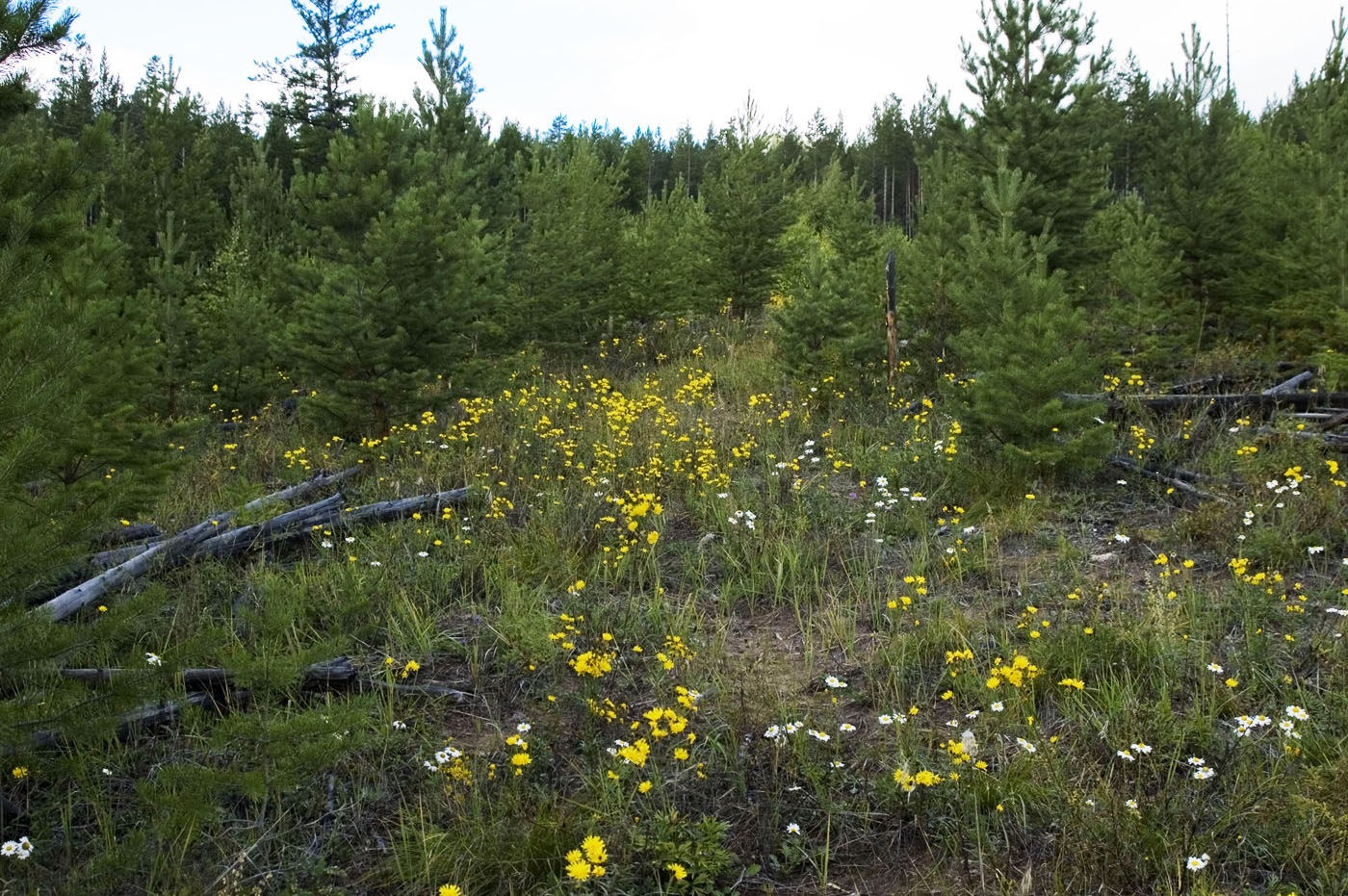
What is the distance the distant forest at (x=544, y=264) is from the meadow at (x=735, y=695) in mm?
917

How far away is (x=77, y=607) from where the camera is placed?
399 cm

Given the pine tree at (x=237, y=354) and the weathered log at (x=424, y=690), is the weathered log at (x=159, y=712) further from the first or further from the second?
the pine tree at (x=237, y=354)

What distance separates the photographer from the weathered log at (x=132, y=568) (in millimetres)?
3906

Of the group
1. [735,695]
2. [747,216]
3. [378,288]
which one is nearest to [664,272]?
[747,216]

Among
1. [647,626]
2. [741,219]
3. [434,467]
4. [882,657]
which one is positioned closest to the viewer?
[882,657]

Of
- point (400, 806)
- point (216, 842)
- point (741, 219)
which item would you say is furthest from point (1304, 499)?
point (741, 219)

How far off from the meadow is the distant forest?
92cm

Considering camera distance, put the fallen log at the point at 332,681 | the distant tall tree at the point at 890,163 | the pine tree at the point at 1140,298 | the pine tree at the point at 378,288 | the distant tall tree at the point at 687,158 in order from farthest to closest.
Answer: the distant tall tree at the point at 687,158, the distant tall tree at the point at 890,163, the pine tree at the point at 1140,298, the pine tree at the point at 378,288, the fallen log at the point at 332,681

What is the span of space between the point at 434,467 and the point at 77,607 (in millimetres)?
3715

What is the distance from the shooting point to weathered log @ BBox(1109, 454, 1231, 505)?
6156 mm

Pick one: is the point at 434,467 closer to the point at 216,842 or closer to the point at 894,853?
the point at 216,842

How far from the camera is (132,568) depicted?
469 centimetres

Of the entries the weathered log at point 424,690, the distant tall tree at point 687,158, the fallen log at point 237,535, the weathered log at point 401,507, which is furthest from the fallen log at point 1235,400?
the distant tall tree at point 687,158

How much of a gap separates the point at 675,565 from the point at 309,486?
320 cm
